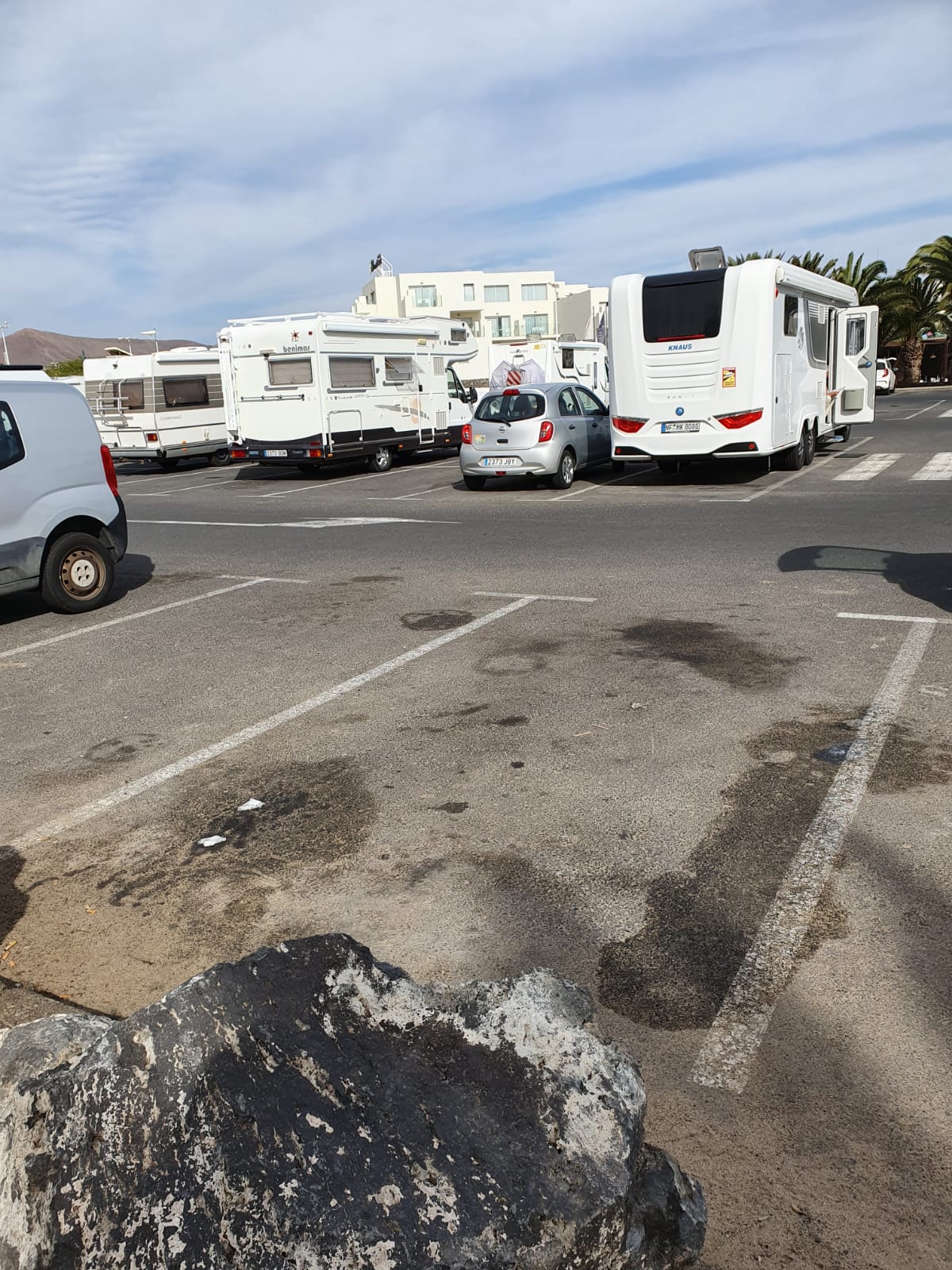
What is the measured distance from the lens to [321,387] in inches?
837

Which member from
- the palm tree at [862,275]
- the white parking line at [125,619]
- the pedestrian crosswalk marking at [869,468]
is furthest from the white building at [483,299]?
the white parking line at [125,619]

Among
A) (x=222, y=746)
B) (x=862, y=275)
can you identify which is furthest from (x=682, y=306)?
(x=862, y=275)

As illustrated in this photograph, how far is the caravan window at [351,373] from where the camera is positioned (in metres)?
21.5

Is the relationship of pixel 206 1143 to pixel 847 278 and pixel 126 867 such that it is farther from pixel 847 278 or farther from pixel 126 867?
pixel 847 278

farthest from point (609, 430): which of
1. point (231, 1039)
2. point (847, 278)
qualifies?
point (847, 278)

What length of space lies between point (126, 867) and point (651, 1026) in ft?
7.82

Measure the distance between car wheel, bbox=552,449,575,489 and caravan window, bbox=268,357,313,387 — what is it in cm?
611

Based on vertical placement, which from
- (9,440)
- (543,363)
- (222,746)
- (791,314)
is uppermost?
(543,363)

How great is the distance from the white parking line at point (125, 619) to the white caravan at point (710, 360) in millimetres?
8259

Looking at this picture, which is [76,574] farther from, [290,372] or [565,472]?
[290,372]

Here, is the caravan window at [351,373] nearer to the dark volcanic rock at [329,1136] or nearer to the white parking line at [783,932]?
the white parking line at [783,932]

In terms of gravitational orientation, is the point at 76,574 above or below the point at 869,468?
above

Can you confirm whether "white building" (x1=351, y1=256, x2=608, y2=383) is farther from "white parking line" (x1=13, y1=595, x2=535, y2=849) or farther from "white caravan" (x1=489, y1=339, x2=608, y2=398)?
"white parking line" (x1=13, y1=595, x2=535, y2=849)

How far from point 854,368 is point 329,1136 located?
21.9 meters
